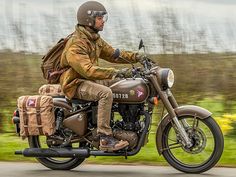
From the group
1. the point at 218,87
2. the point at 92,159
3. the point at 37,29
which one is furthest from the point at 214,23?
the point at 92,159

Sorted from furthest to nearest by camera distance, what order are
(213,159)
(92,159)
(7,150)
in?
(7,150), (92,159), (213,159)

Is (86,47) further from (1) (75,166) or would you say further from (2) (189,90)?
(2) (189,90)

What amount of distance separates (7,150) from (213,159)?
3.21m

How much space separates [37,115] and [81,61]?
877 millimetres

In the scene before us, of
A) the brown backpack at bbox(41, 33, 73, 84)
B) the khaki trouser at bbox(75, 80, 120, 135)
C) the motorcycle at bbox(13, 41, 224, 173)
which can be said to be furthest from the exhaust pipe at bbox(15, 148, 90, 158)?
the brown backpack at bbox(41, 33, 73, 84)

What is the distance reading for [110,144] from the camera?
7215 millimetres

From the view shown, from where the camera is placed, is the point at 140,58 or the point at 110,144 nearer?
the point at 110,144

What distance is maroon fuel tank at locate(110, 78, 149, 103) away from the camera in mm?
7152

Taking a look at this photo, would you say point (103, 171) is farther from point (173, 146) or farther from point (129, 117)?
point (173, 146)

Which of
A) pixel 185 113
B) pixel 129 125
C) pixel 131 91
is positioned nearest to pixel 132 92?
pixel 131 91

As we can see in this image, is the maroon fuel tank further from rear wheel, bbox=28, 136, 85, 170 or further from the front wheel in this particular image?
rear wheel, bbox=28, 136, 85, 170

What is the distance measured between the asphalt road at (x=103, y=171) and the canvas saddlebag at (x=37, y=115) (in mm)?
445

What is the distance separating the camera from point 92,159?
8375mm

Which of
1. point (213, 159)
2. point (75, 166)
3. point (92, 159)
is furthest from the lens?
point (92, 159)
